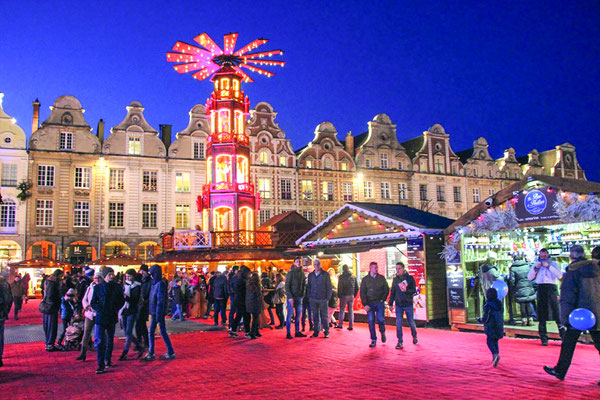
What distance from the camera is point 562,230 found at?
13297 millimetres

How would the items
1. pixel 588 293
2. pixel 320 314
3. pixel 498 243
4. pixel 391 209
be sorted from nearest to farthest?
pixel 588 293, pixel 320 314, pixel 498 243, pixel 391 209

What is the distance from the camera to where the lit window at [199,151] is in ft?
122

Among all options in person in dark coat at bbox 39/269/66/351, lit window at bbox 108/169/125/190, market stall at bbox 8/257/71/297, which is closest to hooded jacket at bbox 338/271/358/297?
person in dark coat at bbox 39/269/66/351

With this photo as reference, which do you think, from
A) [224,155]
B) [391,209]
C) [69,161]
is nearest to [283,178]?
[224,155]

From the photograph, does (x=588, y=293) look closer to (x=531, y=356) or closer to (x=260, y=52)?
(x=531, y=356)

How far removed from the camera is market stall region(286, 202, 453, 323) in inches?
562

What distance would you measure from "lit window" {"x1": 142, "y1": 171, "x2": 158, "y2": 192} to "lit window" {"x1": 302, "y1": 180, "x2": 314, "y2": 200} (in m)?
10.5

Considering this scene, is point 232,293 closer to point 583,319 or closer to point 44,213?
point 583,319

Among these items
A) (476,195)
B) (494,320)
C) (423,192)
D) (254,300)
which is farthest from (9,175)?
(476,195)

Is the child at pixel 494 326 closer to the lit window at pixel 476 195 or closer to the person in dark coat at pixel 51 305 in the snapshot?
the person in dark coat at pixel 51 305

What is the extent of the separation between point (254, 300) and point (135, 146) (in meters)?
26.7

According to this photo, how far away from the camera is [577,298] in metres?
6.80

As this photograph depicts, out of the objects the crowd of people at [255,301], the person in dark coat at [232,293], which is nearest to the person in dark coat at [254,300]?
the crowd of people at [255,301]

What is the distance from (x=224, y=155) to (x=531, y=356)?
69.9ft
